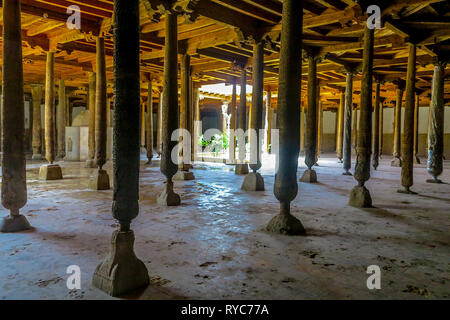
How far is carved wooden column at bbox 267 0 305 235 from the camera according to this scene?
5059 millimetres

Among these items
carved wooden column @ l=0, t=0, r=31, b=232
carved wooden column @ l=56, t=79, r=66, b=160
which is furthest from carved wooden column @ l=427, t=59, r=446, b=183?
carved wooden column @ l=56, t=79, r=66, b=160

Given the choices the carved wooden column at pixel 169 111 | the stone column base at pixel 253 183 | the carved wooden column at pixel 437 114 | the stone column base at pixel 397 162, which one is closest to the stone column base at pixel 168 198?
the carved wooden column at pixel 169 111

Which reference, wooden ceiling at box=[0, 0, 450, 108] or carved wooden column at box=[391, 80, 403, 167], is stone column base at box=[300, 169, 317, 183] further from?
carved wooden column at box=[391, 80, 403, 167]

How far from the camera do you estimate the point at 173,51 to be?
7145mm

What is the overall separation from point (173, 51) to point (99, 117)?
10.6 feet

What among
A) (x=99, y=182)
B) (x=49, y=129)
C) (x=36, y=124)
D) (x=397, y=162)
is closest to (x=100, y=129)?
(x=99, y=182)

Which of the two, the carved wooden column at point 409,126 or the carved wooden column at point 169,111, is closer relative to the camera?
the carved wooden column at point 169,111

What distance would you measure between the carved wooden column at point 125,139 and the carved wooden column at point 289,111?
2517mm

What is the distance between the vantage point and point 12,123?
497cm

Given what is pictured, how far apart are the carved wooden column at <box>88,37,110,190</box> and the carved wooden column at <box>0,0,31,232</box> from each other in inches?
146

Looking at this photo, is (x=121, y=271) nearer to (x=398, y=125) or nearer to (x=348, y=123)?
(x=348, y=123)

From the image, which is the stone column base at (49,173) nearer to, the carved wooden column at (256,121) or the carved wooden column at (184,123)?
the carved wooden column at (184,123)

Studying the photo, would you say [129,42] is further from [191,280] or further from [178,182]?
[178,182]

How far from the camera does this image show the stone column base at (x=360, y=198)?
709 centimetres
